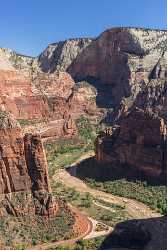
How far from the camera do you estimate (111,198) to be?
300ft

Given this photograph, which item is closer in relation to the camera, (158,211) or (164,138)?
(158,211)

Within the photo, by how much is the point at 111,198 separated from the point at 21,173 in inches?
1011

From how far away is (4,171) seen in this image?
68.8 meters

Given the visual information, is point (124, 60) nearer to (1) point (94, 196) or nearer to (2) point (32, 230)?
(1) point (94, 196)

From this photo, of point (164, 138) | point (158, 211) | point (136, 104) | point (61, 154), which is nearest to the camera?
point (158, 211)

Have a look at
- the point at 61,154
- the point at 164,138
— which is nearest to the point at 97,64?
the point at 61,154

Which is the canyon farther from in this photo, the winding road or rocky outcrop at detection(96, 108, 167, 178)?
the winding road

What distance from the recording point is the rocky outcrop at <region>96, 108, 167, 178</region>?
92875 millimetres

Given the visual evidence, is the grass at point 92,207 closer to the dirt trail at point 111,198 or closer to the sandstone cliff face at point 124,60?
the dirt trail at point 111,198

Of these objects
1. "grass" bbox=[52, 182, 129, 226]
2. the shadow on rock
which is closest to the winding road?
"grass" bbox=[52, 182, 129, 226]

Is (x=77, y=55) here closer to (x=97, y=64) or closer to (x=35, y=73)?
(x=97, y=64)

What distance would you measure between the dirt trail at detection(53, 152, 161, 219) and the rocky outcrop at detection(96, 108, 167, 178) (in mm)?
6290

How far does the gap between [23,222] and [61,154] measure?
57.1 meters

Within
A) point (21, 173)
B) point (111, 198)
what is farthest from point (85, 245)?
point (111, 198)
